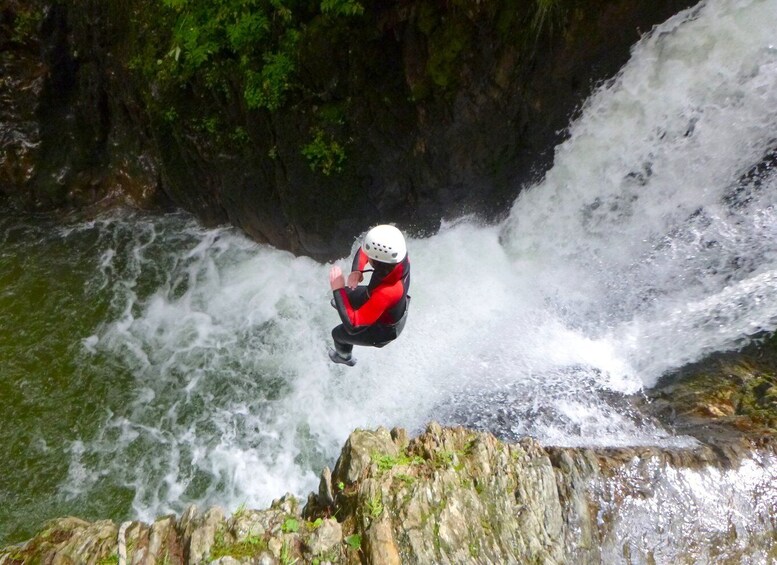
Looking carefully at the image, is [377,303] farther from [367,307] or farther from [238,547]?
[238,547]

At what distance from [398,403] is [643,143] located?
12.7 ft

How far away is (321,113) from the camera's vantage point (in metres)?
6.47

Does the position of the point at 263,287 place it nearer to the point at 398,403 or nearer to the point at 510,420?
the point at 398,403

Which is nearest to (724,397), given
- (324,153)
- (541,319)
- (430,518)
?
(541,319)

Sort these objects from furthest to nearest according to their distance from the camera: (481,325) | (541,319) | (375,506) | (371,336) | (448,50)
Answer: (481,325) < (541,319) < (448,50) < (371,336) < (375,506)

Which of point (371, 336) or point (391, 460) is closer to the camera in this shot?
point (391, 460)

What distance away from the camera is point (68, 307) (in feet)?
25.3

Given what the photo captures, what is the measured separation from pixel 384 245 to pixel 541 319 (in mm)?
3002

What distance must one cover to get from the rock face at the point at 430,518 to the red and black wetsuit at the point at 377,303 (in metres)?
0.87

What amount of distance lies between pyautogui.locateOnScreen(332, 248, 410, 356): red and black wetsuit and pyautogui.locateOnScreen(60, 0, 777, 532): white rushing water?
1504 mm

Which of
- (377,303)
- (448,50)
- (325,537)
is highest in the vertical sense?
(448,50)

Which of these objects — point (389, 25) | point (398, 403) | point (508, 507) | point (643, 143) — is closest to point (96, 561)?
point (508, 507)

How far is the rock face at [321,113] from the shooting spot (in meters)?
5.32

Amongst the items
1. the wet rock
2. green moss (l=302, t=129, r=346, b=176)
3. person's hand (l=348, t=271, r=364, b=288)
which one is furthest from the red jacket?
green moss (l=302, t=129, r=346, b=176)
